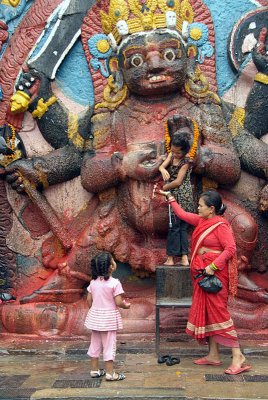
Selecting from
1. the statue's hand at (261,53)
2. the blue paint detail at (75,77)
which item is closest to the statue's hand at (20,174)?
the blue paint detail at (75,77)

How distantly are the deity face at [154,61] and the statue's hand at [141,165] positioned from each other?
0.78 meters

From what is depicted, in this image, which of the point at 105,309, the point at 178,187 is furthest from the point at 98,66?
the point at 105,309

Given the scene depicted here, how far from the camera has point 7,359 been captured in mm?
6543

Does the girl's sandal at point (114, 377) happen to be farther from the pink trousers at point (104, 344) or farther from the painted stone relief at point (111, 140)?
the painted stone relief at point (111, 140)

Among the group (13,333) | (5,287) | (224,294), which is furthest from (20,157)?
(224,294)

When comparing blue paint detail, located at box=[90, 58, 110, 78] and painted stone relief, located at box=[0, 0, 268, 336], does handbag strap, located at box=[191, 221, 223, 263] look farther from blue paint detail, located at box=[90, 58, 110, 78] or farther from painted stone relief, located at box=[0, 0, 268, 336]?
blue paint detail, located at box=[90, 58, 110, 78]

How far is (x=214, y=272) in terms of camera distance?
5613 mm

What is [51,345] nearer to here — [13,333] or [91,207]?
[13,333]

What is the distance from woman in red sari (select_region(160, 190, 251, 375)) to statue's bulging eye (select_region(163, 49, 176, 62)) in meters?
2.26

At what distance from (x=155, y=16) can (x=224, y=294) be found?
349 centimetres

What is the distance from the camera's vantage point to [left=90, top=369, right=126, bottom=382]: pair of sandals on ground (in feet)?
17.9

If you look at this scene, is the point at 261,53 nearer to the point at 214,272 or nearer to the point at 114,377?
the point at 214,272

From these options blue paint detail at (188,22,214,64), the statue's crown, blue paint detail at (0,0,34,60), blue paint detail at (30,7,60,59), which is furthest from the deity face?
blue paint detail at (0,0,34,60)

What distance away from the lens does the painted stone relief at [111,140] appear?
7.32m
